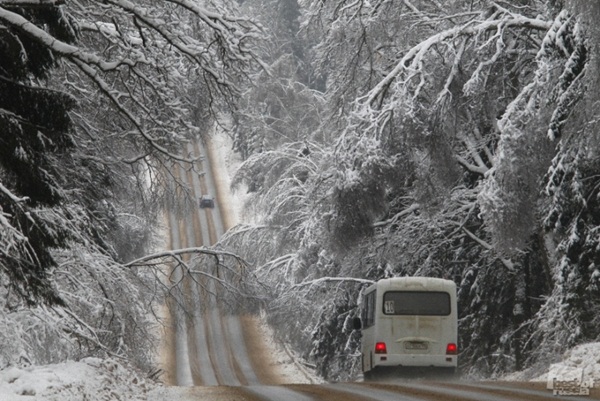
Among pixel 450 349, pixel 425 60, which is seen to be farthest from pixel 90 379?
pixel 425 60

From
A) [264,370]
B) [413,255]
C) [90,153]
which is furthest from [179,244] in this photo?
[90,153]

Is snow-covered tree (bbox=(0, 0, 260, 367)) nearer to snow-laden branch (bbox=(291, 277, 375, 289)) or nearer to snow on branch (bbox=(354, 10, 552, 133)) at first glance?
snow on branch (bbox=(354, 10, 552, 133))

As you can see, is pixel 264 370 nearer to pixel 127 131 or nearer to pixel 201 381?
pixel 201 381

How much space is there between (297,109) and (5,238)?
52087 mm

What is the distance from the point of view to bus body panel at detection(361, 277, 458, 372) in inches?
862

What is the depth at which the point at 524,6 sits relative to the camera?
83.4ft

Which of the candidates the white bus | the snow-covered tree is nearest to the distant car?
the snow-covered tree

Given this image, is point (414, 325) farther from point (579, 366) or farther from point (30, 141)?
point (30, 141)

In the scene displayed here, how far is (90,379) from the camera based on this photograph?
1175cm

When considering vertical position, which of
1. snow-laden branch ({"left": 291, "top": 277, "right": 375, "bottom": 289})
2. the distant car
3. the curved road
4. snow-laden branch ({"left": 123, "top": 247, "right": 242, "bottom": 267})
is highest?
the distant car

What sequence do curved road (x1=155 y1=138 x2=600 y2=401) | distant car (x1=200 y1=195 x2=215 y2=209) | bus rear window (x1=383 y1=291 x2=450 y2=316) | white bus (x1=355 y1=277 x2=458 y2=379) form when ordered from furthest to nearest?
distant car (x1=200 y1=195 x2=215 y2=209) → bus rear window (x1=383 y1=291 x2=450 y2=316) → white bus (x1=355 y1=277 x2=458 y2=379) → curved road (x1=155 y1=138 x2=600 y2=401)

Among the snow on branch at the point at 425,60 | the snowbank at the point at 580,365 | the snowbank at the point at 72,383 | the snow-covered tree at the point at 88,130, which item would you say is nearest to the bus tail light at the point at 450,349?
the snowbank at the point at 580,365

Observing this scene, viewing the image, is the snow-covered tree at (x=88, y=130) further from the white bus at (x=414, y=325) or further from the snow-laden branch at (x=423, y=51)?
the snow-laden branch at (x=423, y=51)

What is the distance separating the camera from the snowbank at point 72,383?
9.90 meters
